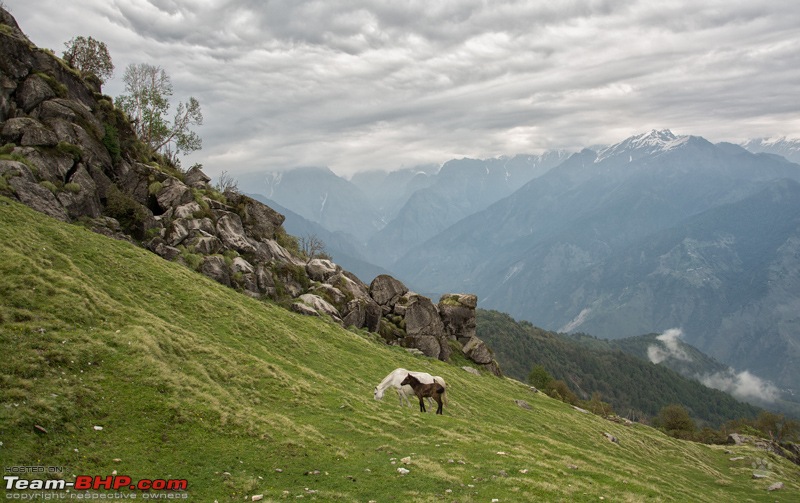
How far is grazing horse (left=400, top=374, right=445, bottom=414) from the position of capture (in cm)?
3023

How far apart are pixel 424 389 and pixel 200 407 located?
49.9 feet

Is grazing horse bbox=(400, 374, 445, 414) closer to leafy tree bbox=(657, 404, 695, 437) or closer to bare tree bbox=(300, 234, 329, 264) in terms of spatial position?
bare tree bbox=(300, 234, 329, 264)

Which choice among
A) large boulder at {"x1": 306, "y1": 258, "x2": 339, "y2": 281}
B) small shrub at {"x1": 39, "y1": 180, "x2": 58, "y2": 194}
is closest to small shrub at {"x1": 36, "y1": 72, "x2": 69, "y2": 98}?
small shrub at {"x1": 39, "y1": 180, "x2": 58, "y2": 194}

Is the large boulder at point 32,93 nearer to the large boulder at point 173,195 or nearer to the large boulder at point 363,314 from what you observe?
the large boulder at point 173,195

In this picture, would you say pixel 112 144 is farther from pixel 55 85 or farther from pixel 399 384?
pixel 399 384

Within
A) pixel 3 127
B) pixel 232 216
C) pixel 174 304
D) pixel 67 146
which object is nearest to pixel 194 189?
pixel 232 216

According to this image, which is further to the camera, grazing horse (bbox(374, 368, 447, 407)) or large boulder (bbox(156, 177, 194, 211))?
large boulder (bbox(156, 177, 194, 211))

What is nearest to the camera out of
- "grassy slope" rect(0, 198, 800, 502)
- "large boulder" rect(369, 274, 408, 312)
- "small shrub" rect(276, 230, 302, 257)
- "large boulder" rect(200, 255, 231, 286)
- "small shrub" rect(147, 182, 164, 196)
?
"grassy slope" rect(0, 198, 800, 502)

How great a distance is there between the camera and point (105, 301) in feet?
87.6

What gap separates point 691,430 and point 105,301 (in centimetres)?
14583
